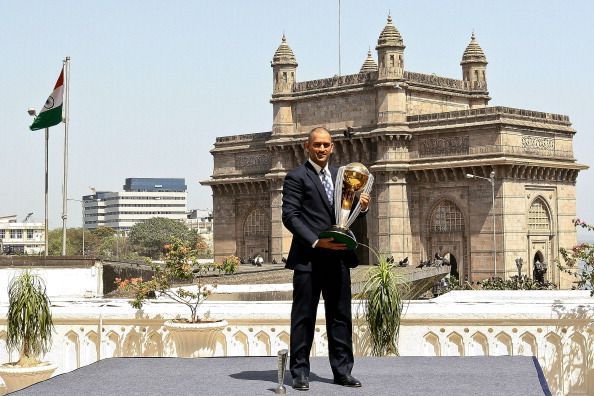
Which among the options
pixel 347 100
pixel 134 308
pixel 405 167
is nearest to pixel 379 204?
pixel 405 167

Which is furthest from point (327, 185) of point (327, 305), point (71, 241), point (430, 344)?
point (71, 241)

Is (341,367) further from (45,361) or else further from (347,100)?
(347,100)

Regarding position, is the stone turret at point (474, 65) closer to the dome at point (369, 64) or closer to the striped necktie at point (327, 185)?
the dome at point (369, 64)

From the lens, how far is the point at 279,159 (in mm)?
60656

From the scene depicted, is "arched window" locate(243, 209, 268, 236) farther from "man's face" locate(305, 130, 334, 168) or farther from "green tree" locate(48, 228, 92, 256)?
"green tree" locate(48, 228, 92, 256)

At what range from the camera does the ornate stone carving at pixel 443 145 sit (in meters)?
53.1

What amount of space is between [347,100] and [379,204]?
6.44 meters

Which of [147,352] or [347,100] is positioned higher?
[347,100]

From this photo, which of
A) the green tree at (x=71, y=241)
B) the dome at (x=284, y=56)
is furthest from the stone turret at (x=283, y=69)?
the green tree at (x=71, y=241)

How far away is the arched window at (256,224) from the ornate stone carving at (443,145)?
1280 cm

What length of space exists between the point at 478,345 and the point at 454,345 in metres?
0.24

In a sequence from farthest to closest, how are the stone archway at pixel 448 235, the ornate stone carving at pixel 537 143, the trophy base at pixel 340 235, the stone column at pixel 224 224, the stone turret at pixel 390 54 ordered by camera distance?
1. the stone column at pixel 224 224
2. the stone turret at pixel 390 54
3. the stone archway at pixel 448 235
4. the ornate stone carving at pixel 537 143
5. the trophy base at pixel 340 235

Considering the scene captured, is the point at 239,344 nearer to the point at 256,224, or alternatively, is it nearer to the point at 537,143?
the point at 537,143

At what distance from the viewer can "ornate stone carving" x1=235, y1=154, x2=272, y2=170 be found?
6312cm
